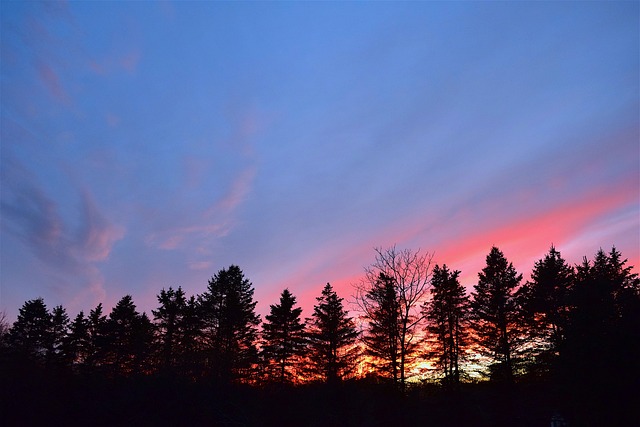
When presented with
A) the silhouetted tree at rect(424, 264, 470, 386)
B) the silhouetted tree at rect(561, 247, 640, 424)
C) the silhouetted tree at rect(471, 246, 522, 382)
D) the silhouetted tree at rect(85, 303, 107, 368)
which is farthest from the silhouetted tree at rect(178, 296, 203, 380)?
the silhouetted tree at rect(561, 247, 640, 424)

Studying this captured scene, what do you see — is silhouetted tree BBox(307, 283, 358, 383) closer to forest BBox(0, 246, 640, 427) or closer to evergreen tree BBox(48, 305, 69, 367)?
forest BBox(0, 246, 640, 427)

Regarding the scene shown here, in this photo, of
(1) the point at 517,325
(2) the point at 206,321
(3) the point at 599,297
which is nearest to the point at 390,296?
(3) the point at 599,297

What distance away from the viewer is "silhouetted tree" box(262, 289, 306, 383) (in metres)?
38.0

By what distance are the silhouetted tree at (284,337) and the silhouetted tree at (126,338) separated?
47.4ft

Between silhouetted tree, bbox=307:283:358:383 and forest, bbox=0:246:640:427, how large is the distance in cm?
10

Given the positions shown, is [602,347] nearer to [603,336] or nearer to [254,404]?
[603,336]

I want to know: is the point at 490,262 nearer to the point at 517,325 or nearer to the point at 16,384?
the point at 517,325

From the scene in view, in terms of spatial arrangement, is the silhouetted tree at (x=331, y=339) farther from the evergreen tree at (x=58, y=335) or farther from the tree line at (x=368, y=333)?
the evergreen tree at (x=58, y=335)

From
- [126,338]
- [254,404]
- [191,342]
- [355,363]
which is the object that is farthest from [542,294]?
[126,338]

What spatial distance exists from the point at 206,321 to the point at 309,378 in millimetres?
11884

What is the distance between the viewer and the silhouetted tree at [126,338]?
43.6 metres

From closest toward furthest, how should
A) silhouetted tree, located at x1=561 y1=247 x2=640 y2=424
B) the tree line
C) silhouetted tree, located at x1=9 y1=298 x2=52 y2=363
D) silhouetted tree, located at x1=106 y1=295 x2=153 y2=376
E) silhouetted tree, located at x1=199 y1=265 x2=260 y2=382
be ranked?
silhouetted tree, located at x1=561 y1=247 x2=640 y2=424, the tree line, silhouetted tree, located at x1=199 y1=265 x2=260 y2=382, silhouetted tree, located at x1=106 y1=295 x2=153 y2=376, silhouetted tree, located at x1=9 y1=298 x2=52 y2=363

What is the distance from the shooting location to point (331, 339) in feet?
123

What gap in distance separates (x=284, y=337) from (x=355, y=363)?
7.38m
